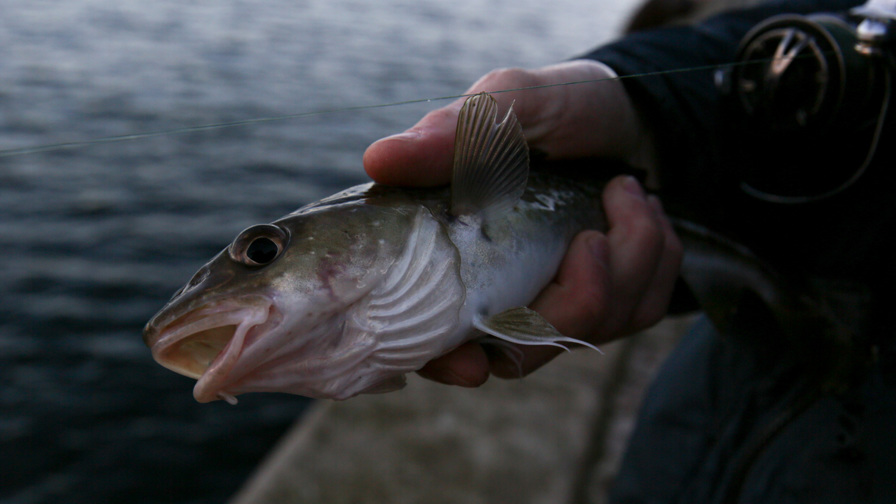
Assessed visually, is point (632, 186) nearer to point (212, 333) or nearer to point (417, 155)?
point (417, 155)

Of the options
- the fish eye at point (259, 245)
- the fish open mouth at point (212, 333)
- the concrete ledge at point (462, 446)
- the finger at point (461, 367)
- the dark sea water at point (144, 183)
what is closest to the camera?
the fish open mouth at point (212, 333)

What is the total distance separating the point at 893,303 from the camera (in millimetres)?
2254

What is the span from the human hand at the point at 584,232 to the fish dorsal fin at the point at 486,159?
0.52 feet

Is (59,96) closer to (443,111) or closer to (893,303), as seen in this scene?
(443,111)

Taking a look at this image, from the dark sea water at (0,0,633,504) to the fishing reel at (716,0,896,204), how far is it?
1271 mm

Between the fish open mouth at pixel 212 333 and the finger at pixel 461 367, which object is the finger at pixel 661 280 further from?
the fish open mouth at pixel 212 333

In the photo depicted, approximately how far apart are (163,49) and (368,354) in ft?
41.6

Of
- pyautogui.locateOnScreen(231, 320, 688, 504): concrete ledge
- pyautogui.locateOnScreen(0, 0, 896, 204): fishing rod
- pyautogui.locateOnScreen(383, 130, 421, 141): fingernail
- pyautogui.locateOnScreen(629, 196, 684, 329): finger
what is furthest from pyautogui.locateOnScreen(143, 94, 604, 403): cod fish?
pyautogui.locateOnScreen(231, 320, 688, 504): concrete ledge

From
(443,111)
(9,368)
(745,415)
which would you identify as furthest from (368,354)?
(9,368)

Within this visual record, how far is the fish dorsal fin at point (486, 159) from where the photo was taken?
160 cm

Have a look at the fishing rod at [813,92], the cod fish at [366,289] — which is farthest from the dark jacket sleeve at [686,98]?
the cod fish at [366,289]

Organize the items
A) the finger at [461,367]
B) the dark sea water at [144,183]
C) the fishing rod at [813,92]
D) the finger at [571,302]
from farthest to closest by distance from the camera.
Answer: the dark sea water at [144,183], the fishing rod at [813,92], the finger at [571,302], the finger at [461,367]

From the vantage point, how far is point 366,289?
1.50m

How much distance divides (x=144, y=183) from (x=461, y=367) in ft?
26.3
